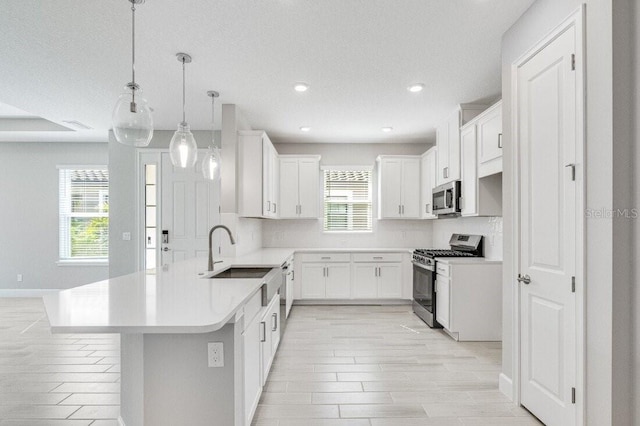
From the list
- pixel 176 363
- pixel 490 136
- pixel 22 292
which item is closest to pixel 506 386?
pixel 490 136

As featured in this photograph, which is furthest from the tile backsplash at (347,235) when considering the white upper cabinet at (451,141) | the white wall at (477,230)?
the white upper cabinet at (451,141)

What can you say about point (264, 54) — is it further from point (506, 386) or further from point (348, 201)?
point (348, 201)

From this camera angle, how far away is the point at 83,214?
6.20m

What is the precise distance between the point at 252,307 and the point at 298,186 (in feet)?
12.0

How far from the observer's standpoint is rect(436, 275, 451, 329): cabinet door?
3.95 m

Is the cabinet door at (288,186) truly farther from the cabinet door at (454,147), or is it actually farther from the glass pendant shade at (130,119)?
the glass pendant shade at (130,119)

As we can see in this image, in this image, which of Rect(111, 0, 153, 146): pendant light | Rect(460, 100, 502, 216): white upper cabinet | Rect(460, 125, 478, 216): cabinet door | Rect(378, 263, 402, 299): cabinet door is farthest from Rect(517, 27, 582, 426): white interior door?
→ Rect(378, 263, 402, 299): cabinet door

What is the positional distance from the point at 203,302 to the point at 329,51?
2.17 m

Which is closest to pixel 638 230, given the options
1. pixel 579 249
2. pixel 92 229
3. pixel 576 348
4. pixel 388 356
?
pixel 579 249

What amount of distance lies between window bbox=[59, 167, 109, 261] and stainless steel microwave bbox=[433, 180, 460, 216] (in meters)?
5.63

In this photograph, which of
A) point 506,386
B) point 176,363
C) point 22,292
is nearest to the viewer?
point 176,363

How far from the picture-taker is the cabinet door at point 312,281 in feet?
17.6

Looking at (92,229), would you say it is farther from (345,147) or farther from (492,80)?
(492,80)

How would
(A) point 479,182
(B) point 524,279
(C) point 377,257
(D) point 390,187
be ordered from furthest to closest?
(D) point 390,187, (C) point 377,257, (A) point 479,182, (B) point 524,279
